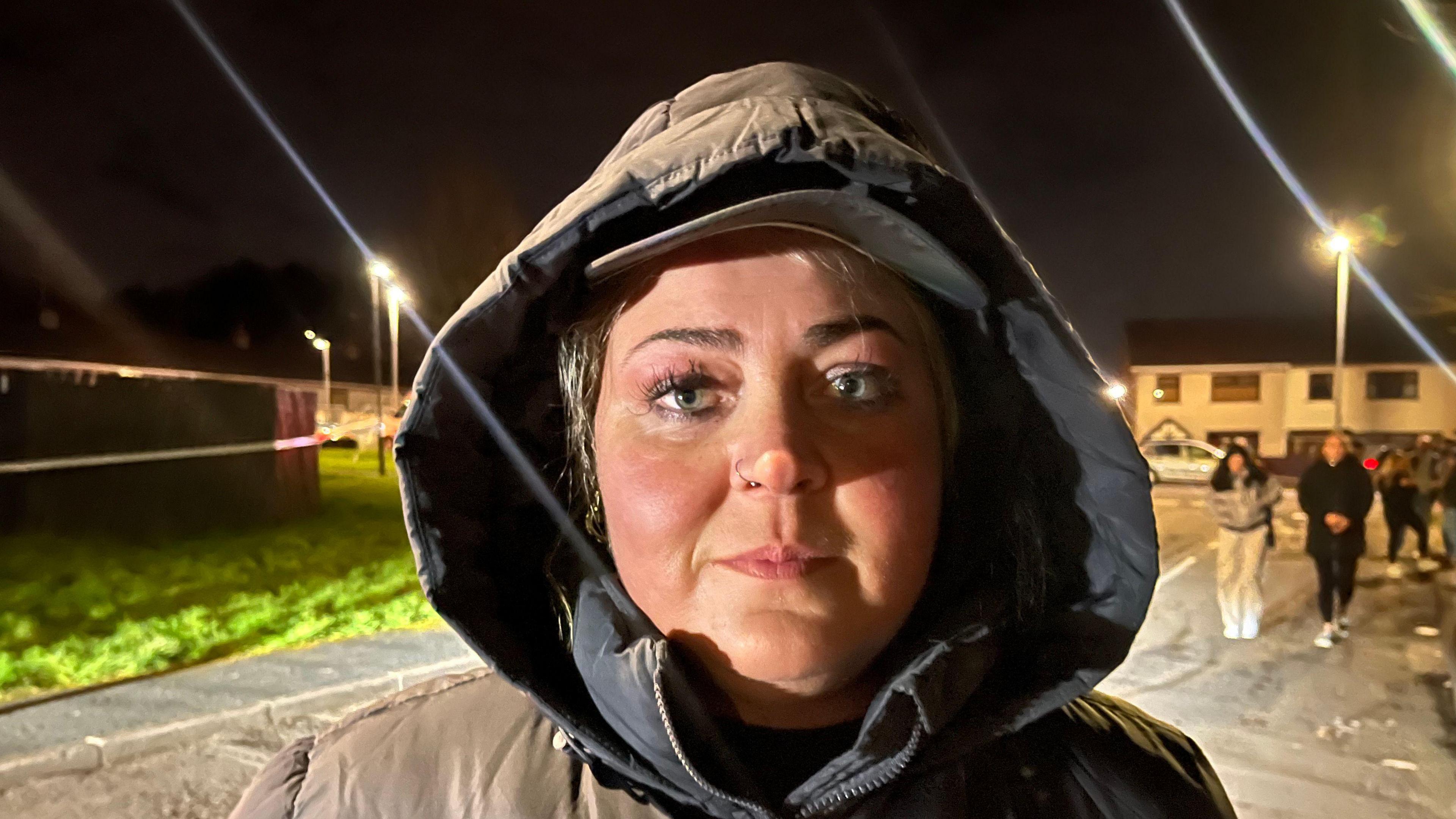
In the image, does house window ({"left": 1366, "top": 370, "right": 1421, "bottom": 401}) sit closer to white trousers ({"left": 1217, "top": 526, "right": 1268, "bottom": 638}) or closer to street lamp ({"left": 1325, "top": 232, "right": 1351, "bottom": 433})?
street lamp ({"left": 1325, "top": 232, "right": 1351, "bottom": 433})

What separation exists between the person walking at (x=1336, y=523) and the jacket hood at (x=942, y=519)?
805cm

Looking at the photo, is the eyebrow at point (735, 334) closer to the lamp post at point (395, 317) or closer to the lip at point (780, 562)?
the lip at point (780, 562)

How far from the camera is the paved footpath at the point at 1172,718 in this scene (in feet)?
14.5

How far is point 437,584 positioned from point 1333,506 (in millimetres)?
9031

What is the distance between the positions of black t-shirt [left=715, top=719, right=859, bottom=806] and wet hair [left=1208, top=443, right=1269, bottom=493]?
314 inches

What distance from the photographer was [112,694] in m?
5.91

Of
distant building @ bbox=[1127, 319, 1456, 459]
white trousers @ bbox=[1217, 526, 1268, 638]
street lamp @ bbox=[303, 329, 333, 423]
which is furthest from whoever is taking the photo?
street lamp @ bbox=[303, 329, 333, 423]

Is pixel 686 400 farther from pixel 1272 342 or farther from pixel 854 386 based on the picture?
pixel 1272 342

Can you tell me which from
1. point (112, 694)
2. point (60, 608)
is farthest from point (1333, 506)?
point (60, 608)

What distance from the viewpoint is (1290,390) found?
114ft

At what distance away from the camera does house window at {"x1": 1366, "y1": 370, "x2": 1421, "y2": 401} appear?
33.5 metres

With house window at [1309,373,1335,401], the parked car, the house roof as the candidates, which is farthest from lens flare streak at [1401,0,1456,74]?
house window at [1309,373,1335,401]

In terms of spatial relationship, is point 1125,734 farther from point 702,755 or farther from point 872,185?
point 872,185

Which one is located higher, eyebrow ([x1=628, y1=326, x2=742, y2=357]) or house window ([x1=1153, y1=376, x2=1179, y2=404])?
eyebrow ([x1=628, y1=326, x2=742, y2=357])
